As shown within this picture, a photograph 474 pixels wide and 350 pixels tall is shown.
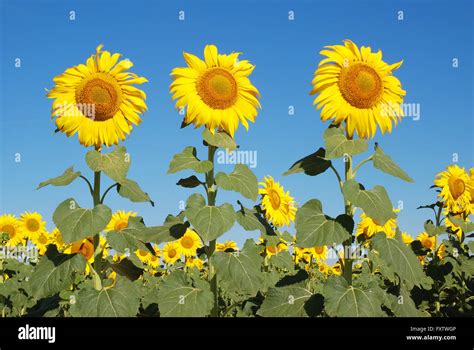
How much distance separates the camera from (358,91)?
4781mm

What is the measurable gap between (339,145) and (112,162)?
6.13ft

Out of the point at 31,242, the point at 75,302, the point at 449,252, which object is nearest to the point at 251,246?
the point at 75,302

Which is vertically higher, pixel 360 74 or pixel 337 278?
pixel 360 74

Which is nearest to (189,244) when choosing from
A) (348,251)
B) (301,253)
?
(301,253)

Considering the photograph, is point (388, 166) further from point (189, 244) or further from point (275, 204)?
point (189, 244)

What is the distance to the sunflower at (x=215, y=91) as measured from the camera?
4.93m

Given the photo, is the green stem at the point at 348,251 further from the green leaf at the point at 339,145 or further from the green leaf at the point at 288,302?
the green leaf at the point at 288,302

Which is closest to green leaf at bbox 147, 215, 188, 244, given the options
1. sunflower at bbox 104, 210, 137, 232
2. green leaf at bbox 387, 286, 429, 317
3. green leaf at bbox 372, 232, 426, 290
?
green leaf at bbox 372, 232, 426, 290

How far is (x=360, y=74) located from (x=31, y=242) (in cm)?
954

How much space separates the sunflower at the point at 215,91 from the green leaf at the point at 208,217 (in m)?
0.69

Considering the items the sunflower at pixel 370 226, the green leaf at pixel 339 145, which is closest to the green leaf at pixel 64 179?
the green leaf at pixel 339 145

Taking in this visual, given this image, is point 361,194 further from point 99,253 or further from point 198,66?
point 99,253

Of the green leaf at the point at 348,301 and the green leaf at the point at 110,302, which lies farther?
the green leaf at the point at 110,302
